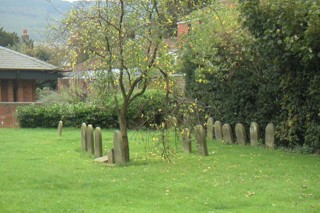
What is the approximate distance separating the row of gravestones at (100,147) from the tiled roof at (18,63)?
20.1m

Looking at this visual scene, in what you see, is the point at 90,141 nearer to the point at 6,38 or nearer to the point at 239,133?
the point at 239,133

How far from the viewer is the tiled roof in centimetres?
3747

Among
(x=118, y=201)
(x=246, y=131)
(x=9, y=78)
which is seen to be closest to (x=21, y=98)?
(x=9, y=78)

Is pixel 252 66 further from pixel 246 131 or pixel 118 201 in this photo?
Result: pixel 118 201

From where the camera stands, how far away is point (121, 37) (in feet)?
47.6

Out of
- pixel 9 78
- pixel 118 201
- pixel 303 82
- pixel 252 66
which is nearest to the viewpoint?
pixel 118 201

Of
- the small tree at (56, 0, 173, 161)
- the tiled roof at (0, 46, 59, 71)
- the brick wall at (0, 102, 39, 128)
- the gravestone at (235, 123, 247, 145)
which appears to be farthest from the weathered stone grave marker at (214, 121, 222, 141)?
the tiled roof at (0, 46, 59, 71)

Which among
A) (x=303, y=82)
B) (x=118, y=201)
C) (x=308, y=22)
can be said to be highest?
(x=308, y=22)

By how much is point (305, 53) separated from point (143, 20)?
4.40 metres

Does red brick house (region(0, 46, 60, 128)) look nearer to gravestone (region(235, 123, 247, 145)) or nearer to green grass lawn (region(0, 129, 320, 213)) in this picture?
gravestone (region(235, 123, 247, 145))

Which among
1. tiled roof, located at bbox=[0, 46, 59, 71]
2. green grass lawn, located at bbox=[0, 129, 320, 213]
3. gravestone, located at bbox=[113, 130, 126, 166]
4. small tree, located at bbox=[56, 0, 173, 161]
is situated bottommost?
green grass lawn, located at bbox=[0, 129, 320, 213]

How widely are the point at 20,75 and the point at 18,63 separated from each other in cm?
84

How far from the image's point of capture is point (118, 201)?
33.6ft

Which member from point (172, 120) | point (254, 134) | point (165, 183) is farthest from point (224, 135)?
point (165, 183)
